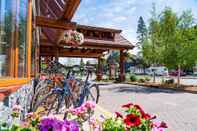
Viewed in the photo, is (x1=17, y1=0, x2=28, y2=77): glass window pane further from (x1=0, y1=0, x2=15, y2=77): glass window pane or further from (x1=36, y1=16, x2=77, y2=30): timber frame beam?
(x1=36, y1=16, x2=77, y2=30): timber frame beam

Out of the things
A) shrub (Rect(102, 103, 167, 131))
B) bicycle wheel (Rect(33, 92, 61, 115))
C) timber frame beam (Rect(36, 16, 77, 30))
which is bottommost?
bicycle wheel (Rect(33, 92, 61, 115))

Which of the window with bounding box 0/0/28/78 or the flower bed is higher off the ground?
the window with bounding box 0/0/28/78

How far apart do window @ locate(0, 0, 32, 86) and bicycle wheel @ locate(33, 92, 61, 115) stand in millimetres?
697

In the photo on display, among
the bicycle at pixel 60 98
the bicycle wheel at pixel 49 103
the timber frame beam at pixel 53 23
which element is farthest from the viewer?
the timber frame beam at pixel 53 23

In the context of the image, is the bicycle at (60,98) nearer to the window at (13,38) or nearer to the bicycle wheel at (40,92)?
the bicycle wheel at (40,92)

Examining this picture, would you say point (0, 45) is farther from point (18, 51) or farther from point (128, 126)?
point (128, 126)

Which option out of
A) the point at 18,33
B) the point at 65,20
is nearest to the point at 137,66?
the point at 65,20

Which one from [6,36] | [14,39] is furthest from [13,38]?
[6,36]

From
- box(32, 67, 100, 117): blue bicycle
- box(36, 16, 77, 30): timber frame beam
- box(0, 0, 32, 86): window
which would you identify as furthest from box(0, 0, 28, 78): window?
box(36, 16, 77, 30): timber frame beam

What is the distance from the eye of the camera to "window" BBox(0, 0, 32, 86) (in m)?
3.39

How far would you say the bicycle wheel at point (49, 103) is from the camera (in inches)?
211

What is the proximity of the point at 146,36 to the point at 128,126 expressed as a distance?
17976mm

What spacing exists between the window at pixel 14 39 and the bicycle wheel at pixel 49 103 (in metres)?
0.70

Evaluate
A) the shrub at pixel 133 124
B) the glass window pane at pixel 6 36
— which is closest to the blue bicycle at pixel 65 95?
the glass window pane at pixel 6 36
